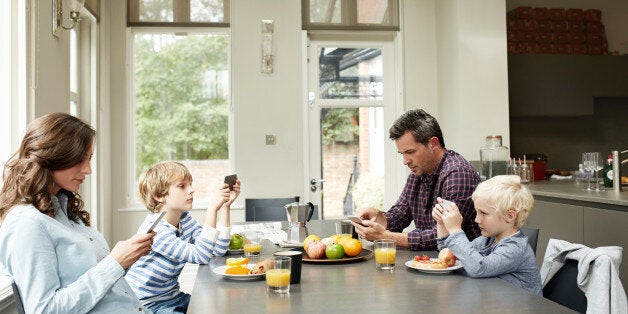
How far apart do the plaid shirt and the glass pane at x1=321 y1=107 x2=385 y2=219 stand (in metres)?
2.50

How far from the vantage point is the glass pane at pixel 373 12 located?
5395 mm

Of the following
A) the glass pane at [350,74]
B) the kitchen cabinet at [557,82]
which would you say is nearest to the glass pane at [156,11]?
the glass pane at [350,74]

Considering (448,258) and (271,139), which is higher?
(271,139)

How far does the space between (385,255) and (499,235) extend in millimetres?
403

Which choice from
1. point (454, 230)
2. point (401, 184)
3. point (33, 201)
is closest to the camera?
point (33, 201)

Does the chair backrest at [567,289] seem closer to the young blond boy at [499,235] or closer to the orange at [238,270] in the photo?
the young blond boy at [499,235]

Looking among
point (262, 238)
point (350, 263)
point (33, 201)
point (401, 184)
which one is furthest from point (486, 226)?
point (401, 184)

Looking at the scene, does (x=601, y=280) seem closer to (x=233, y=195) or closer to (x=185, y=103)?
(x=233, y=195)

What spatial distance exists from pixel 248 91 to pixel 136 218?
59.2 inches

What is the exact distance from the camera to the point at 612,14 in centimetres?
617

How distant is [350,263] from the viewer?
6.76 ft

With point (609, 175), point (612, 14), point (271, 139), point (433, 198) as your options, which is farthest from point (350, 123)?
point (612, 14)

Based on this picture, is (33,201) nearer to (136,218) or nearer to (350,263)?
(350,263)

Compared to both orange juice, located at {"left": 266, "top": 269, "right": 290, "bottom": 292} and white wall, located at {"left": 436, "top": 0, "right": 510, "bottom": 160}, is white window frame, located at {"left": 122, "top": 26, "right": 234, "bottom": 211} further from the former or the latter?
orange juice, located at {"left": 266, "top": 269, "right": 290, "bottom": 292}
